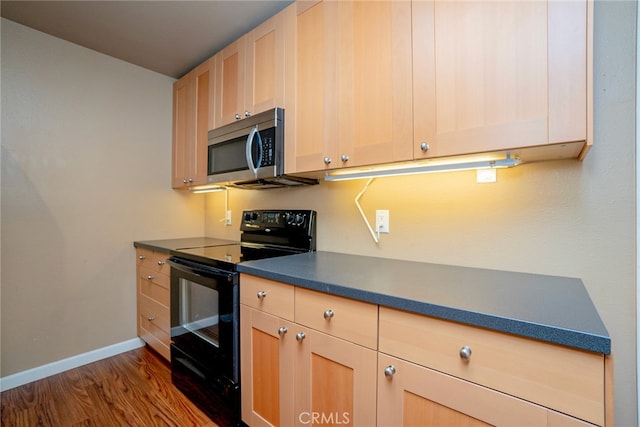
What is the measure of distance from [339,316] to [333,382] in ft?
0.85

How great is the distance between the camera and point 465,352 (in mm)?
787

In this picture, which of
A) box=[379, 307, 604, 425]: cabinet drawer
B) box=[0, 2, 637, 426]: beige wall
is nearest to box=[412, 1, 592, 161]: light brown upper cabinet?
box=[0, 2, 637, 426]: beige wall

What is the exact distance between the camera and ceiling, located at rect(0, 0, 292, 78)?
172 centimetres

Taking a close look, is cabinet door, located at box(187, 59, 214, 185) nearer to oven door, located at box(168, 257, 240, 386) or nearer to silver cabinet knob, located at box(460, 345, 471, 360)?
oven door, located at box(168, 257, 240, 386)

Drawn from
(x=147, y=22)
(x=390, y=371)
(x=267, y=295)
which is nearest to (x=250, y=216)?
(x=267, y=295)

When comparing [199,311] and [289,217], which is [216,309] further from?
[289,217]

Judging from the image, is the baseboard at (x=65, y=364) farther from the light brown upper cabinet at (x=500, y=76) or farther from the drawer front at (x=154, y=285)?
the light brown upper cabinet at (x=500, y=76)

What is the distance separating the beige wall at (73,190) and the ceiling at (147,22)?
0.18 m

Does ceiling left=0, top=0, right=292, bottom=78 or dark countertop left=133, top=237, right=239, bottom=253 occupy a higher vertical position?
ceiling left=0, top=0, right=292, bottom=78

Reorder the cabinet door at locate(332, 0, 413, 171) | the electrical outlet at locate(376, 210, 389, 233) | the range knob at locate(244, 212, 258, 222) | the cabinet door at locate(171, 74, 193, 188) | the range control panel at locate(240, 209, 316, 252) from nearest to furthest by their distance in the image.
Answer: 1. the cabinet door at locate(332, 0, 413, 171)
2. the electrical outlet at locate(376, 210, 389, 233)
3. the range control panel at locate(240, 209, 316, 252)
4. the range knob at locate(244, 212, 258, 222)
5. the cabinet door at locate(171, 74, 193, 188)

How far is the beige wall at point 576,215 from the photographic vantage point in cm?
103

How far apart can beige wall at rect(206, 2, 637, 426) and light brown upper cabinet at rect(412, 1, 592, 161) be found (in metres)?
0.14

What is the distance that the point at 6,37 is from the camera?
74.3 inches

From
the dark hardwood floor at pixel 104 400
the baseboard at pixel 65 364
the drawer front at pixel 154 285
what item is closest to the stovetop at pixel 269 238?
the drawer front at pixel 154 285
